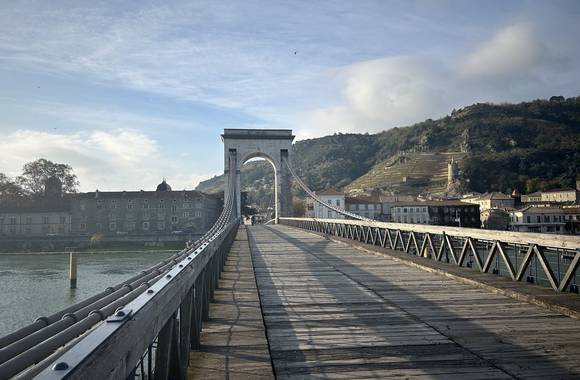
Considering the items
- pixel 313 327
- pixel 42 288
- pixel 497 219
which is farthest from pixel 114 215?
pixel 313 327

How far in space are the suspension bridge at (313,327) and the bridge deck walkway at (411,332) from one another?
0.5 inches

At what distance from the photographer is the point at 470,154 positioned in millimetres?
130000

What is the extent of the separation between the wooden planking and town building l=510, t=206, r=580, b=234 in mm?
44455

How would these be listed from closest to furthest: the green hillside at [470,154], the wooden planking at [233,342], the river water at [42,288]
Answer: the wooden planking at [233,342], the river water at [42,288], the green hillside at [470,154]

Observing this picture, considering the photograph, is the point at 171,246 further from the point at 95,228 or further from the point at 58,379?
the point at 58,379

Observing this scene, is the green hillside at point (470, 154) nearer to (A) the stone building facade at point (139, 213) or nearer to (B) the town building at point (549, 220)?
(B) the town building at point (549, 220)

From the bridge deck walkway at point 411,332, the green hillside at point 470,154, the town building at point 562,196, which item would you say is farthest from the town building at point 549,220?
the green hillside at point 470,154

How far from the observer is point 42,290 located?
1001 inches

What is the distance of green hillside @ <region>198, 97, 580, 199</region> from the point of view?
110 m

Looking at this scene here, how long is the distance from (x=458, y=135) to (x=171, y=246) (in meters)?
127

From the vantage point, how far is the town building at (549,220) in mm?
45438

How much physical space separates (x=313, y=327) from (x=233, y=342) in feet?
3.55

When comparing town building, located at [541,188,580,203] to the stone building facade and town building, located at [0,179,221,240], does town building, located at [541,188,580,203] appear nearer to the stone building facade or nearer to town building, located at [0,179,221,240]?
the stone building facade

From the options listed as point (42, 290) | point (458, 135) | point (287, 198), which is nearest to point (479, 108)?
point (458, 135)
